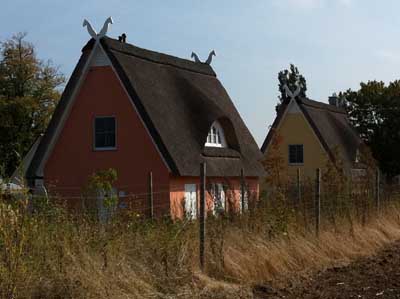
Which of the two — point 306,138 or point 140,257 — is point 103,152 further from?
point 306,138

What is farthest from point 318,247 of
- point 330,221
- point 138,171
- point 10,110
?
point 10,110

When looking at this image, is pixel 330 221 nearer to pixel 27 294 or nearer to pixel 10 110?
pixel 27 294

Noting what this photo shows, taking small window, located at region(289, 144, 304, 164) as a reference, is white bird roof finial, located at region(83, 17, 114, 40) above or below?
above

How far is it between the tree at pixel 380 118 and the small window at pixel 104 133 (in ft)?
73.5

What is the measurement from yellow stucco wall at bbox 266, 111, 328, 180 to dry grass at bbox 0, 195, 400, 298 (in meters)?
25.3

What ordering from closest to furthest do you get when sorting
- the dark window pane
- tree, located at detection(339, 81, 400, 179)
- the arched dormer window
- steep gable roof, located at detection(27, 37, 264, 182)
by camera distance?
steep gable roof, located at detection(27, 37, 264, 182)
the dark window pane
the arched dormer window
tree, located at detection(339, 81, 400, 179)

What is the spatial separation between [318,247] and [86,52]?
12.9 m

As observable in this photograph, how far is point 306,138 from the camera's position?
38562 mm

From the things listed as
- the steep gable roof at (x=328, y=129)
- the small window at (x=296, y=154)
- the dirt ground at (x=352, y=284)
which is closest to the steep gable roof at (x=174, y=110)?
the dirt ground at (x=352, y=284)

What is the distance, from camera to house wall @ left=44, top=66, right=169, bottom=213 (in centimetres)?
2281

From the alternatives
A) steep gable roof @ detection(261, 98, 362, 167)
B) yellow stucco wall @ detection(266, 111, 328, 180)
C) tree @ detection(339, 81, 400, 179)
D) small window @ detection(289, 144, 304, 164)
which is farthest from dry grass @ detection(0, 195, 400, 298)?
tree @ detection(339, 81, 400, 179)

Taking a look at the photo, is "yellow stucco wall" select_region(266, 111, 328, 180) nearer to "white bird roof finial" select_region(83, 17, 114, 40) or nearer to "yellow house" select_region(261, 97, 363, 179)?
"yellow house" select_region(261, 97, 363, 179)

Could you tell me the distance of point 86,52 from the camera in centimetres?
2362

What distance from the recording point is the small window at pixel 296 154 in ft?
128
